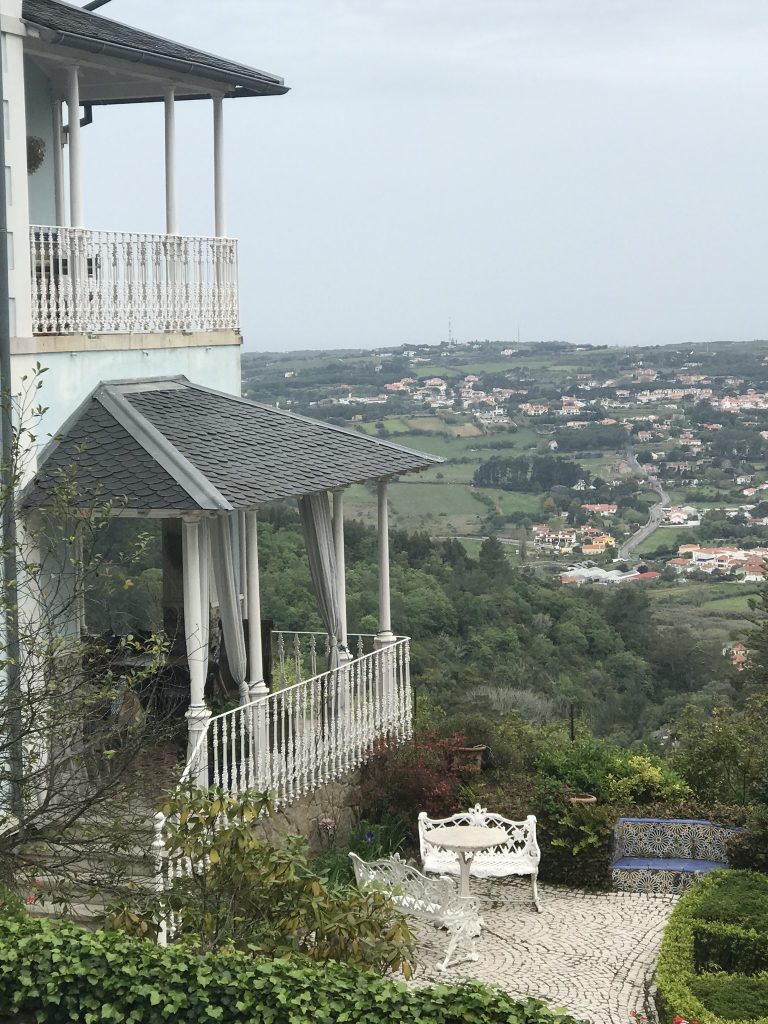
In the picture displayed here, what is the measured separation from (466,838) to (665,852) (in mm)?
2367

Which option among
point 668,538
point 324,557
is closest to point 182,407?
point 324,557

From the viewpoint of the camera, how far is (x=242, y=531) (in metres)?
13.5

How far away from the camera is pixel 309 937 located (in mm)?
9195

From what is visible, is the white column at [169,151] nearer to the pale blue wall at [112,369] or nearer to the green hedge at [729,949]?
the pale blue wall at [112,369]

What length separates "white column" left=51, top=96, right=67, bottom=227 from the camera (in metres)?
14.4

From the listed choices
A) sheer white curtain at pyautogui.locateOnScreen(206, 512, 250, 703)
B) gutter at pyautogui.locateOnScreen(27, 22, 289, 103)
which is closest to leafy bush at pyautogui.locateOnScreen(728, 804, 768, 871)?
sheer white curtain at pyautogui.locateOnScreen(206, 512, 250, 703)

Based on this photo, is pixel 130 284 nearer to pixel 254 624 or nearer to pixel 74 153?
pixel 74 153

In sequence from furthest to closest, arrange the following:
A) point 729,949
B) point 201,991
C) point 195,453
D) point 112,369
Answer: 1. point 112,369
2. point 195,453
3. point 729,949
4. point 201,991

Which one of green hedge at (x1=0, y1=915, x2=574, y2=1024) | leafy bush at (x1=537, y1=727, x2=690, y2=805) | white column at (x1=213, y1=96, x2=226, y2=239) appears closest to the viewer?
green hedge at (x1=0, y1=915, x2=574, y2=1024)

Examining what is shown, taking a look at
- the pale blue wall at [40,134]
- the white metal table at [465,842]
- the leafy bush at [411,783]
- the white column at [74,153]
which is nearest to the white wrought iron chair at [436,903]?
the white metal table at [465,842]

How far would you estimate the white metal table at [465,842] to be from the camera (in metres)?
11.5

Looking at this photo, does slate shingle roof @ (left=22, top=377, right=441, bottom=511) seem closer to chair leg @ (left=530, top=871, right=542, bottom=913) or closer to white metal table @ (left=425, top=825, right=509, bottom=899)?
white metal table @ (left=425, top=825, right=509, bottom=899)

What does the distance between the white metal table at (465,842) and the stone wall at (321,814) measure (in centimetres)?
123

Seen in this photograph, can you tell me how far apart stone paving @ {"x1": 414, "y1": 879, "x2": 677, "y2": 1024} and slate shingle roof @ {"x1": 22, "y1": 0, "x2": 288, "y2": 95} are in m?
7.46
